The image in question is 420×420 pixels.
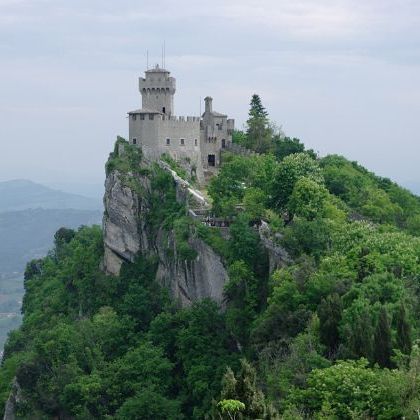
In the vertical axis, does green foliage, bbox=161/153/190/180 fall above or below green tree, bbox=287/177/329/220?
above

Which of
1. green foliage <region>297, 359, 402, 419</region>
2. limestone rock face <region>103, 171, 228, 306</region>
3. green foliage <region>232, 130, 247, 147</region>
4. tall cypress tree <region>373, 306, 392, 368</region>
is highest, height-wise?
green foliage <region>232, 130, 247, 147</region>

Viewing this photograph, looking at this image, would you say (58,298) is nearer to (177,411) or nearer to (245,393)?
(177,411)

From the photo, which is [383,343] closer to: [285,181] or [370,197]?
[285,181]

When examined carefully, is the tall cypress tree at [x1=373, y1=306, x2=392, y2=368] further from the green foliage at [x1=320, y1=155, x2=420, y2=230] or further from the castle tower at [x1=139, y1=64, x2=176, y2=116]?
the castle tower at [x1=139, y1=64, x2=176, y2=116]

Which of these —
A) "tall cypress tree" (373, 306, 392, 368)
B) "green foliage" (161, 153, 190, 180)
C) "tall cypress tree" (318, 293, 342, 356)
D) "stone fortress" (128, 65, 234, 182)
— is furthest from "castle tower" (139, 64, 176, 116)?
"tall cypress tree" (373, 306, 392, 368)

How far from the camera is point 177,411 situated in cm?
5269

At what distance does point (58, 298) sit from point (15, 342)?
5.75 meters

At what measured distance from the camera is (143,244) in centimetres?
6894

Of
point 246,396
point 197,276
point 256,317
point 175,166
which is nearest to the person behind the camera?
point 246,396

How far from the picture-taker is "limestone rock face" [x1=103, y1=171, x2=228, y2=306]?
6044 centimetres

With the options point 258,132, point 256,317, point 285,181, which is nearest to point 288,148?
point 258,132

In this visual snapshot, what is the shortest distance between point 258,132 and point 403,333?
151ft

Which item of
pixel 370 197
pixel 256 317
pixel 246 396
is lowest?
pixel 246 396

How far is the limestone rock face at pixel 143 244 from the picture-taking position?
6044 centimetres
